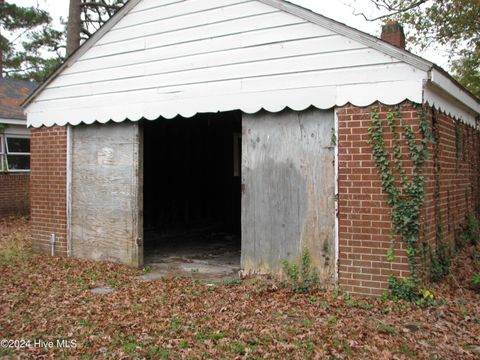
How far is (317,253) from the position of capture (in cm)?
661

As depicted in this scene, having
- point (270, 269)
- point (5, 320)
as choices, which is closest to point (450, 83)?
point (270, 269)

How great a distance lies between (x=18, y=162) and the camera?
16.4m

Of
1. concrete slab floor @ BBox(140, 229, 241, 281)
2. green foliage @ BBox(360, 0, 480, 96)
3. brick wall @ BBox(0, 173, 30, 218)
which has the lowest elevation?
concrete slab floor @ BBox(140, 229, 241, 281)

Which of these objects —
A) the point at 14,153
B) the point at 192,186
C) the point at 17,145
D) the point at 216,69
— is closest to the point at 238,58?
the point at 216,69

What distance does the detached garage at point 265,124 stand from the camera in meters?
6.19

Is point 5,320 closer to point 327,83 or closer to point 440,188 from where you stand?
point 327,83

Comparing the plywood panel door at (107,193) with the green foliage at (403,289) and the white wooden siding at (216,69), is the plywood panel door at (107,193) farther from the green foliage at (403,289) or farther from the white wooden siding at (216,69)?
the green foliage at (403,289)

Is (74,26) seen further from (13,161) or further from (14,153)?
(13,161)

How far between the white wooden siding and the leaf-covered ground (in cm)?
275

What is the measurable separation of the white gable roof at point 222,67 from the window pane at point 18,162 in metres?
7.70

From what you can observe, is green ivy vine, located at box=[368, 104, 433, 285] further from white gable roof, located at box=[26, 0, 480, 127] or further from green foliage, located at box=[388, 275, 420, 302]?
white gable roof, located at box=[26, 0, 480, 127]

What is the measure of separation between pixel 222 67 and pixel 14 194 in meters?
12.1

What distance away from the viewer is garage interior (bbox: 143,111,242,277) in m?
11.7

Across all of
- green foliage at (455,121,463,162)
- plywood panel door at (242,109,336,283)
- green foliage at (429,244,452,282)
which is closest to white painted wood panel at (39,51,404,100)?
plywood panel door at (242,109,336,283)
